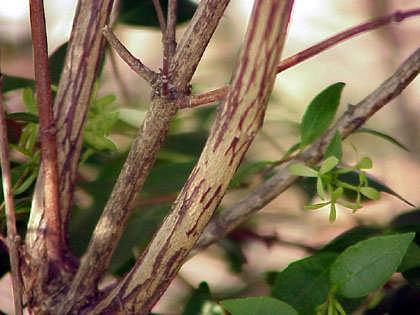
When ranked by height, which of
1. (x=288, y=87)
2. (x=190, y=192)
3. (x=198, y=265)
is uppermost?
(x=190, y=192)

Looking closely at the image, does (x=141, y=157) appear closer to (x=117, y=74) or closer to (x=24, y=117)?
(x=24, y=117)

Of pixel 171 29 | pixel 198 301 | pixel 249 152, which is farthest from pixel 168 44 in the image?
pixel 249 152

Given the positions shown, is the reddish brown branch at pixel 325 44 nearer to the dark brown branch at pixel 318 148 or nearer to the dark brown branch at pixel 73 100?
the dark brown branch at pixel 318 148

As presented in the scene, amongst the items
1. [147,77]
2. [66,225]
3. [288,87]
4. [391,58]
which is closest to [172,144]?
[66,225]

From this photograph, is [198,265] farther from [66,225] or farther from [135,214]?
[66,225]

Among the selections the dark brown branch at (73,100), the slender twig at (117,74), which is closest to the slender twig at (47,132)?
the dark brown branch at (73,100)

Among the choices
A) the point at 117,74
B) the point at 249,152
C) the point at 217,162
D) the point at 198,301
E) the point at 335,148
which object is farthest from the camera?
the point at 249,152
